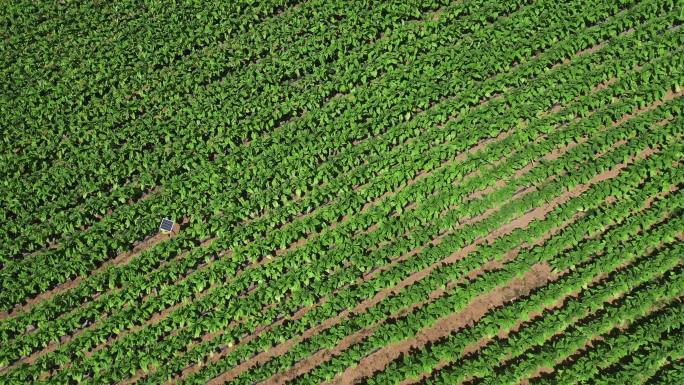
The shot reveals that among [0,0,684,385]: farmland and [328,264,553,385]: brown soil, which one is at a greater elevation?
[0,0,684,385]: farmland

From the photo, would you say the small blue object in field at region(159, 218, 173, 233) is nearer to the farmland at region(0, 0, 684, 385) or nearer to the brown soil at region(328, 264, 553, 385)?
the farmland at region(0, 0, 684, 385)

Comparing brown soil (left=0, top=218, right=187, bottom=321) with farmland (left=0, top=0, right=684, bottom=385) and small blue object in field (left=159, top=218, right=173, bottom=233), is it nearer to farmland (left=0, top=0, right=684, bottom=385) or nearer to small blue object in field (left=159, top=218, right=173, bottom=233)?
farmland (left=0, top=0, right=684, bottom=385)

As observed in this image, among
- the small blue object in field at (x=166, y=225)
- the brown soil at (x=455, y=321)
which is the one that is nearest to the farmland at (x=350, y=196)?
the brown soil at (x=455, y=321)

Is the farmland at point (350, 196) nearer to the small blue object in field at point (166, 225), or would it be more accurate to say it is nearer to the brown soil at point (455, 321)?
the brown soil at point (455, 321)

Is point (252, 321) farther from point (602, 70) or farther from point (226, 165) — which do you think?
point (602, 70)

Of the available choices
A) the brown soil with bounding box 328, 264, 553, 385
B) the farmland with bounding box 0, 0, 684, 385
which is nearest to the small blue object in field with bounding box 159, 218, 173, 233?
the farmland with bounding box 0, 0, 684, 385

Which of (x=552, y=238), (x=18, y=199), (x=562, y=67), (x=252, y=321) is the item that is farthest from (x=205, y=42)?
(x=552, y=238)

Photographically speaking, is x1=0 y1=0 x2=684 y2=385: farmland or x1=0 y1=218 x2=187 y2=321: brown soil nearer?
x1=0 y1=0 x2=684 y2=385: farmland
